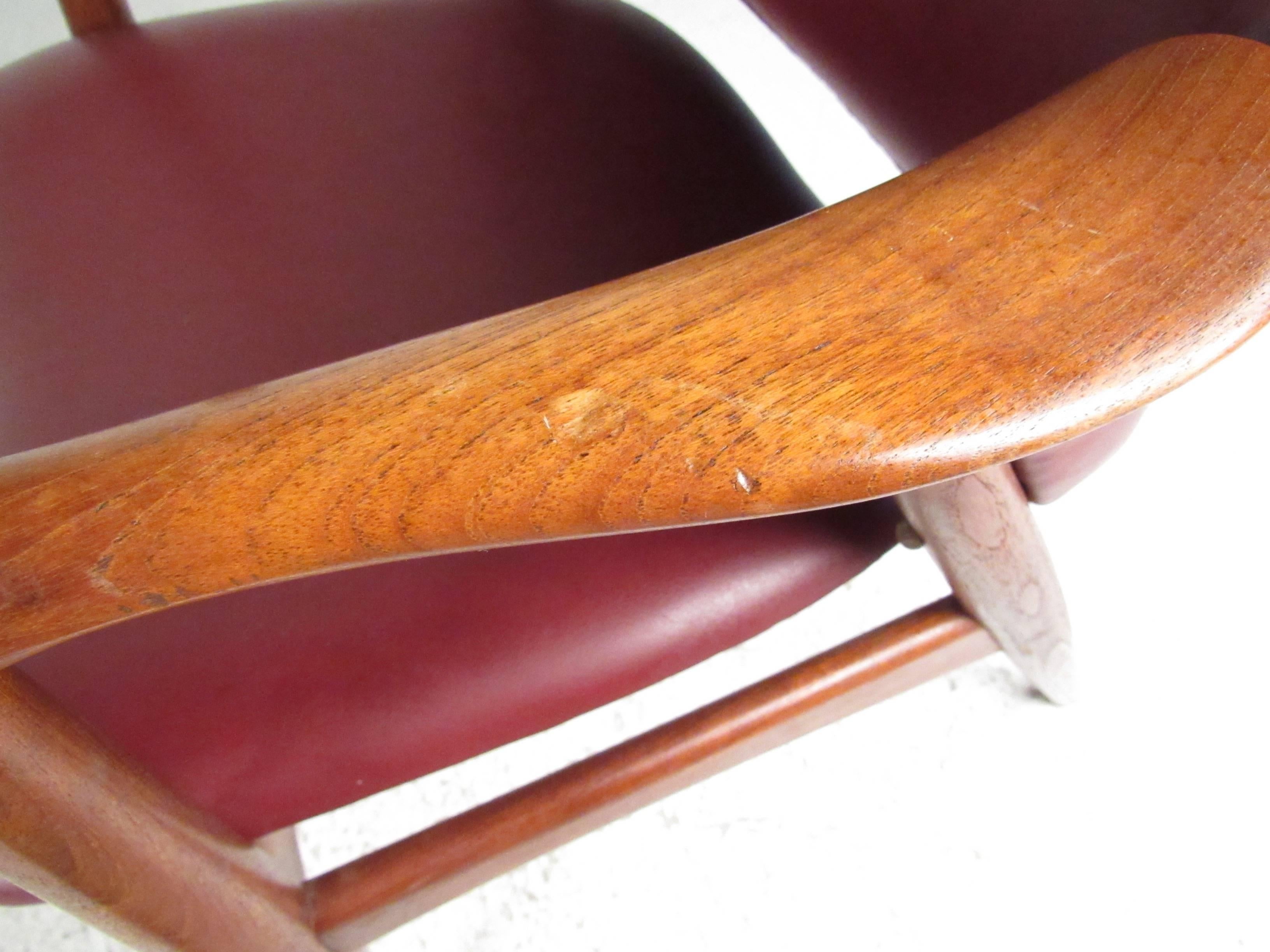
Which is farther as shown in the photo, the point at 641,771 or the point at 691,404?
the point at 641,771

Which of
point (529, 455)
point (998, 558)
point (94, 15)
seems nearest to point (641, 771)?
point (998, 558)

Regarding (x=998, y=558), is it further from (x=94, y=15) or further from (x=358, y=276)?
(x=94, y=15)

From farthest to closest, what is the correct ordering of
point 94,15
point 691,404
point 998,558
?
1. point 94,15
2. point 998,558
3. point 691,404

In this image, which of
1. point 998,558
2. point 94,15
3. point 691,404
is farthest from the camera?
point 94,15

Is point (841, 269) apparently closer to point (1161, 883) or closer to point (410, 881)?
point (410, 881)

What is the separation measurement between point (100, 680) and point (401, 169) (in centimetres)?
22

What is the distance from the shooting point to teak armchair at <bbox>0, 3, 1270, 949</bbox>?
17 cm

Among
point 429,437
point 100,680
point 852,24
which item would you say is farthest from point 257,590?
point 852,24

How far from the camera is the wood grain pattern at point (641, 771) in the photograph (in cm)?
39

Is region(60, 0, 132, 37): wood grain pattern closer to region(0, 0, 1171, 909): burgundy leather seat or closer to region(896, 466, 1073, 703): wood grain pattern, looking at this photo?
region(0, 0, 1171, 909): burgundy leather seat

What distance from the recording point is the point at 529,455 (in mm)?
176

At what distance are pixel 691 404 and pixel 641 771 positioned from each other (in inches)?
11.0

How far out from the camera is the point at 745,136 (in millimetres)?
397

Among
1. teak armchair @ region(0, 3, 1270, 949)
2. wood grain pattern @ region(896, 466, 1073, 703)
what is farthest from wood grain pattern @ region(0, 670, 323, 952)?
wood grain pattern @ region(896, 466, 1073, 703)
